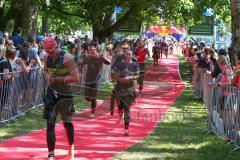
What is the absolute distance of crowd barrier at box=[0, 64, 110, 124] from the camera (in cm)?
1147

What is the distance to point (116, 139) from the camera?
10438 mm

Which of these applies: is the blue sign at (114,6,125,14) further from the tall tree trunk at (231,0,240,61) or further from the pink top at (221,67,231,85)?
the pink top at (221,67,231,85)

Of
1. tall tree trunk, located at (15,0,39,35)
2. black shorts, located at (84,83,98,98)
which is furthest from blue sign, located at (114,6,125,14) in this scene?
black shorts, located at (84,83,98,98)

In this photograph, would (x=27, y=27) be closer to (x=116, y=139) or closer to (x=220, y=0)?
(x=116, y=139)

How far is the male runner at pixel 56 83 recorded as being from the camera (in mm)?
7918

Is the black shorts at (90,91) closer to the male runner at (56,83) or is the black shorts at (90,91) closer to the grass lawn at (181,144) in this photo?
the grass lawn at (181,144)

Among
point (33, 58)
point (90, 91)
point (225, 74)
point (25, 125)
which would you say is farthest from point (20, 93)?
point (225, 74)

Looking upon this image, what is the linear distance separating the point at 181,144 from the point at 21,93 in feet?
14.3

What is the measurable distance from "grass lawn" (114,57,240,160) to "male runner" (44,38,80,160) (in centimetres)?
123

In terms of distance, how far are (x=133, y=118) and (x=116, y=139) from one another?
2703 millimetres

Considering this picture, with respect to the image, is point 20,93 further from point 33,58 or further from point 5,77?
point 33,58

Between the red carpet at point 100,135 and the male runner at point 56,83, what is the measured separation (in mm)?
779

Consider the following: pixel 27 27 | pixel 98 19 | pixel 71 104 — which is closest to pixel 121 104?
pixel 71 104

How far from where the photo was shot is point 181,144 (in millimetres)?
10055
